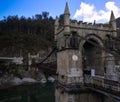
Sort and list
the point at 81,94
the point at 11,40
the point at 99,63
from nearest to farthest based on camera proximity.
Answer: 1. the point at 81,94
2. the point at 99,63
3. the point at 11,40

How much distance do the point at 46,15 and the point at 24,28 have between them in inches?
961

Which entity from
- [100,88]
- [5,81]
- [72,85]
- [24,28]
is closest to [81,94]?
[72,85]

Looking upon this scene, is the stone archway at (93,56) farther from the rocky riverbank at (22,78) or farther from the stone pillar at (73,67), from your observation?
the rocky riverbank at (22,78)

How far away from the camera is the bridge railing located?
30.1ft

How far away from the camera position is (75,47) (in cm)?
1227

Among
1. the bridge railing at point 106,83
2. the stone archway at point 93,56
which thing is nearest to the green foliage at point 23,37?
the stone archway at point 93,56

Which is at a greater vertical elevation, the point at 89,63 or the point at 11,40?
the point at 11,40

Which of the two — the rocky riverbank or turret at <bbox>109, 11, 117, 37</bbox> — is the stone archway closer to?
turret at <bbox>109, 11, 117, 37</bbox>

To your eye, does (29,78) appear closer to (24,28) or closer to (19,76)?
(19,76)

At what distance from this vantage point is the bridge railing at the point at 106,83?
361 inches

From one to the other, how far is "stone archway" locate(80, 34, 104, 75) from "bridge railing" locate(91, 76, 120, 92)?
A: 7.47 ft

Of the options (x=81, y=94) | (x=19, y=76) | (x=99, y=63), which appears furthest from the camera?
(x=19, y=76)

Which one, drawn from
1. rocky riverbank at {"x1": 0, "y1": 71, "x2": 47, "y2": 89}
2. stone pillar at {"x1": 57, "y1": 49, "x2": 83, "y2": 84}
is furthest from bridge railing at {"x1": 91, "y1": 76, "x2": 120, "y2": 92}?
rocky riverbank at {"x1": 0, "y1": 71, "x2": 47, "y2": 89}

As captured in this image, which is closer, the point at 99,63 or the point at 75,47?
the point at 75,47
